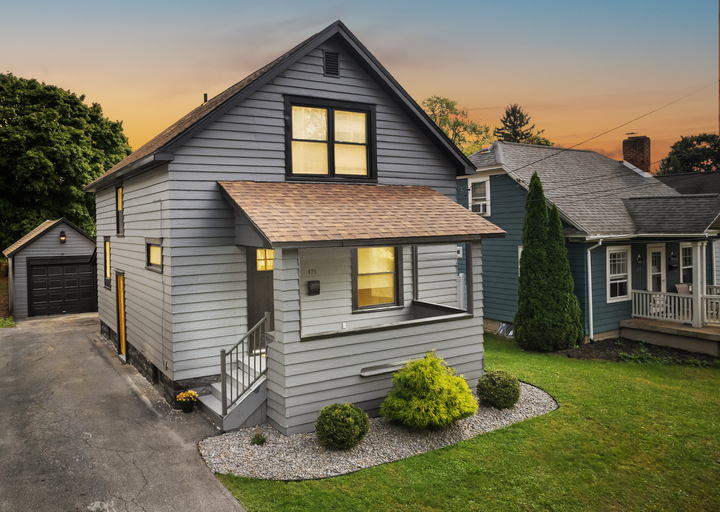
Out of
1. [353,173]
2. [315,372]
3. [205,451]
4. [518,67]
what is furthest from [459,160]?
[518,67]

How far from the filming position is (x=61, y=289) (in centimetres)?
1942

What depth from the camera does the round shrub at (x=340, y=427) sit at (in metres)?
6.32

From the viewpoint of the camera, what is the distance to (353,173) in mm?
9727

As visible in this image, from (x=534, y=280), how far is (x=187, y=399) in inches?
376

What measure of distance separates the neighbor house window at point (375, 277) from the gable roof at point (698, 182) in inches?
717

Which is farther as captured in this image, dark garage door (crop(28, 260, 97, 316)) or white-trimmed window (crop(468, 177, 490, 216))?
dark garage door (crop(28, 260, 97, 316))

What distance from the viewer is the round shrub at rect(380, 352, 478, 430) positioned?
22.0 feet

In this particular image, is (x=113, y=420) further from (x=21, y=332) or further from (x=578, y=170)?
(x=578, y=170)

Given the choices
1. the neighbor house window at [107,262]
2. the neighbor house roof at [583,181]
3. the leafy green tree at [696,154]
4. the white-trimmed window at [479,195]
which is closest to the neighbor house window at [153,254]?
the neighbor house window at [107,262]

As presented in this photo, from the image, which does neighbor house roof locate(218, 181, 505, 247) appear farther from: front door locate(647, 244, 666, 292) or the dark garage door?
the dark garage door

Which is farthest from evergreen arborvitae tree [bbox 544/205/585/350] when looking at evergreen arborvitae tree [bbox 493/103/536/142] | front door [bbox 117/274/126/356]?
evergreen arborvitae tree [bbox 493/103/536/142]

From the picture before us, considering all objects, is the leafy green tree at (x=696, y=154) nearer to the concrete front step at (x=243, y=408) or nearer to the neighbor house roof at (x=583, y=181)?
the neighbor house roof at (x=583, y=181)

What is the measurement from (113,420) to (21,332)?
1100 cm

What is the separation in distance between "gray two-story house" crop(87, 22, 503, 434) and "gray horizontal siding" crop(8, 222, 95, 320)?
35.7ft
